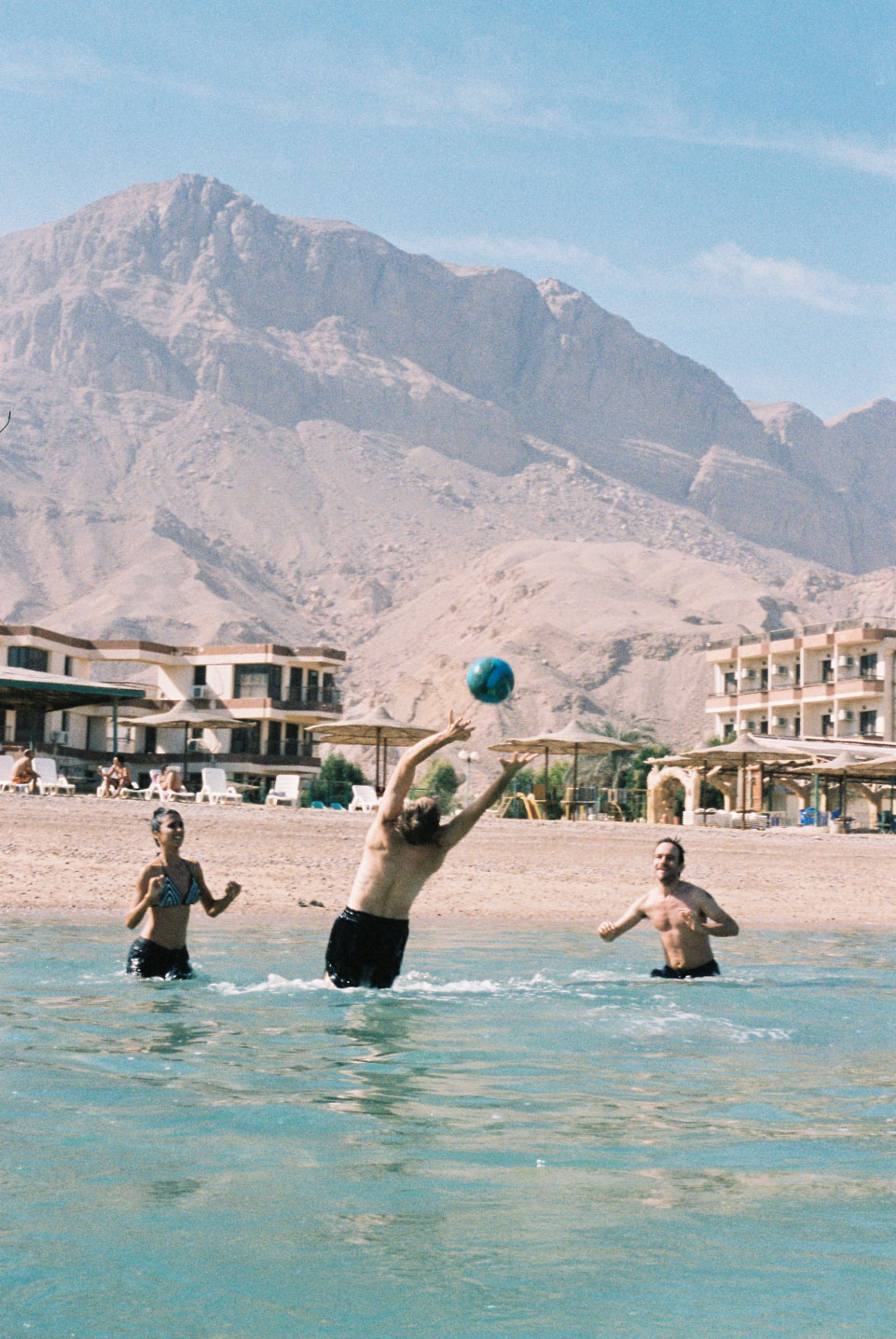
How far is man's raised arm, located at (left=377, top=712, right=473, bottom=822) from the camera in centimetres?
728

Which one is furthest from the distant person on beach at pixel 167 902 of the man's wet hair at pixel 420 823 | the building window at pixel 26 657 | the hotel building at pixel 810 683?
the hotel building at pixel 810 683

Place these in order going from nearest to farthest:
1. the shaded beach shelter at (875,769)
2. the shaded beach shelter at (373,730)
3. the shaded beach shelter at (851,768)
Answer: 1. the shaded beach shelter at (373,730)
2. the shaded beach shelter at (875,769)
3. the shaded beach shelter at (851,768)

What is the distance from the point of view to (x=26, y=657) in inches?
2405

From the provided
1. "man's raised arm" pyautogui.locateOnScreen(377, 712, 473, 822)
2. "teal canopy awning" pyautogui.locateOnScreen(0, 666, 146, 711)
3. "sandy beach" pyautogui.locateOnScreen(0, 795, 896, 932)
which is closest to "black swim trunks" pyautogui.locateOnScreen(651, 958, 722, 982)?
"man's raised arm" pyautogui.locateOnScreen(377, 712, 473, 822)

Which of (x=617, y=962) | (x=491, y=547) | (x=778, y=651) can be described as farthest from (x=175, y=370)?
(x=617, y=962)

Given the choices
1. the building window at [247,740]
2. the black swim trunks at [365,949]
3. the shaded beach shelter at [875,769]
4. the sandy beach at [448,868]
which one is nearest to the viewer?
the black swim trunks at [365,949]

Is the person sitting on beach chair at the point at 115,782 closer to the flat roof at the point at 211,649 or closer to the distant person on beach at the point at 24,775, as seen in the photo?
the distant person on beach at the point at 24,775

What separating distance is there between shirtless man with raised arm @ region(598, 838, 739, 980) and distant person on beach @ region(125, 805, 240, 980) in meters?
2.57

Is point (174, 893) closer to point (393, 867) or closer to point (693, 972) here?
point (393, 867)

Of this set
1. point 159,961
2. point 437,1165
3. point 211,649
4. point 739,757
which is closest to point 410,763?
point 437,1165

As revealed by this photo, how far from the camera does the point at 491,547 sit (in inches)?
6570

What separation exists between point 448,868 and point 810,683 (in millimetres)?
55829

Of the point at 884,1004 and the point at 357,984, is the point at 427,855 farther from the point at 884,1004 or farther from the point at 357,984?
the point at 884,1004

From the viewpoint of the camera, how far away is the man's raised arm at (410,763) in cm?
728
